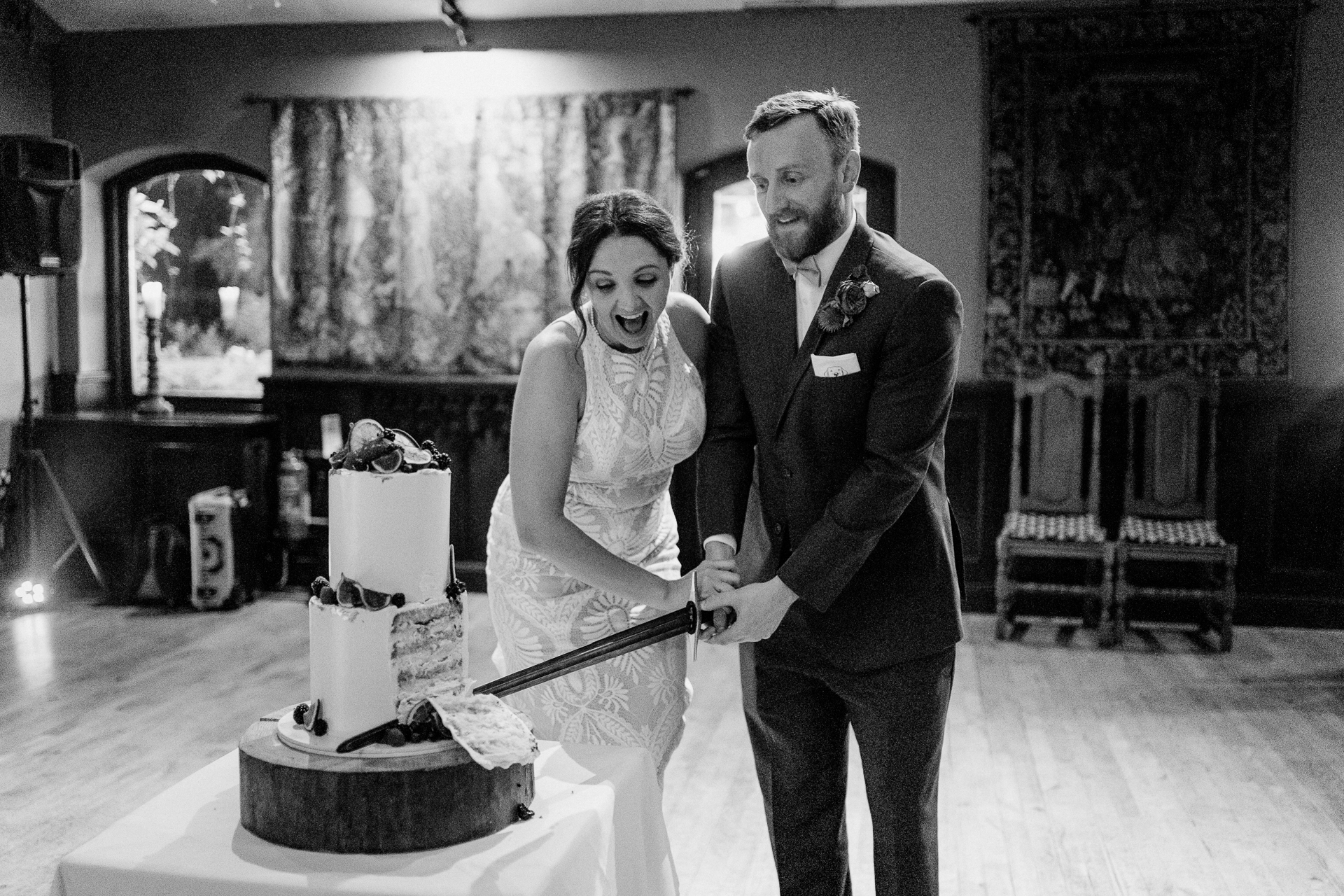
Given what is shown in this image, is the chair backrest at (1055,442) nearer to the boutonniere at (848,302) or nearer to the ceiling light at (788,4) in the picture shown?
the ceiling light at (788,4)

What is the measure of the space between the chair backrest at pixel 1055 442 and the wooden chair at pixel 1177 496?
209 millimetres

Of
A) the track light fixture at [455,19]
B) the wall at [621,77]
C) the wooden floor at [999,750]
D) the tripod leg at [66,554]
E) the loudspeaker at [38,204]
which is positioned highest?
the track light fixture at [455,19]

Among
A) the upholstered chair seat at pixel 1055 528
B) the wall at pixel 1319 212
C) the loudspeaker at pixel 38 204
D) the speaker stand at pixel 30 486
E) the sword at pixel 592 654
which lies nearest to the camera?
the sword at pixel 592 654

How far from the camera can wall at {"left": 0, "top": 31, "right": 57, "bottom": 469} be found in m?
6.42

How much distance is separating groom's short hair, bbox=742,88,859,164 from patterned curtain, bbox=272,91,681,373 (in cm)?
430

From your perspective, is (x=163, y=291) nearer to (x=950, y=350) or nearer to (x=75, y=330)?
(x=75, y=330)

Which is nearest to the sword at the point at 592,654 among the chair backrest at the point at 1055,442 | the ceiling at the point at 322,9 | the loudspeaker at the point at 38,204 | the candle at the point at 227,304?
the chair backrest at the point at 1055,442

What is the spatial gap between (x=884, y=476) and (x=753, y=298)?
1.22ft

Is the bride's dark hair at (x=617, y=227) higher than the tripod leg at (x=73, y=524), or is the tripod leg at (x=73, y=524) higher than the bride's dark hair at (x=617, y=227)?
the bride's dark hair at (x=617, y=227)

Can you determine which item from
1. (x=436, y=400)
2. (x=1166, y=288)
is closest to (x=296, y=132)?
(x=436, y=400)

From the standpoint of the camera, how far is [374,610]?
1.43 m

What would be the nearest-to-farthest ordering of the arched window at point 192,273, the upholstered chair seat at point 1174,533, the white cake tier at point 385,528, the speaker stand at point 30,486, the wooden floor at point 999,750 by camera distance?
the white cake tier at point 385,528 < the wooden floor at point 999,750 < the upholstered chair seat at point 1174,533 < the speaker stand at point 30,486 < the arched window at point 192,273

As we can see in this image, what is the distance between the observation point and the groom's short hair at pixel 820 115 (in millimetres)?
1814

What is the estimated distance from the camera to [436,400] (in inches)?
252
